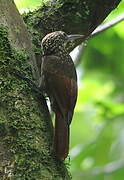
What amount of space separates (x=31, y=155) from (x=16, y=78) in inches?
15.7

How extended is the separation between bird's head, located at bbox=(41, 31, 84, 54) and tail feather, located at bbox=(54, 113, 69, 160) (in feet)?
1.41

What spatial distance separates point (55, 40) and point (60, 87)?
32 cm

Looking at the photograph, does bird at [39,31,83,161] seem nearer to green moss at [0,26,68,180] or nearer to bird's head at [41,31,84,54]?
bird's head at [41,31,84,54]

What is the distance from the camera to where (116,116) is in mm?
4254

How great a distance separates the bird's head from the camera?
273 centimetres

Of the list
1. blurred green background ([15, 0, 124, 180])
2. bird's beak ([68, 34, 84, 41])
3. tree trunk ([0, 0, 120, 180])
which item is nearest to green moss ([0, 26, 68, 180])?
tree trunk ([0, 0, 120, 180])

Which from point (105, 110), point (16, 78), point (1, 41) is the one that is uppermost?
point (105, 110)

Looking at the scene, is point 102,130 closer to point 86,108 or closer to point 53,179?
point 86,108

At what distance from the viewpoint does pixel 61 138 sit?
229cm

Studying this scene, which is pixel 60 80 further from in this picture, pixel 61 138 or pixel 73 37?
pixel 61 138

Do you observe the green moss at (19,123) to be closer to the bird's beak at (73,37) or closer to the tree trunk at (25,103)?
the tree trunk at (25,103)

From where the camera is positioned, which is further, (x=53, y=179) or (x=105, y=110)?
(x=105, y=110)

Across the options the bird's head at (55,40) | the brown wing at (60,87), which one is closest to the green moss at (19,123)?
the brown wing at (60,87)

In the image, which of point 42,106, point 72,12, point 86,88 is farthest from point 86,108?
point 42,106
